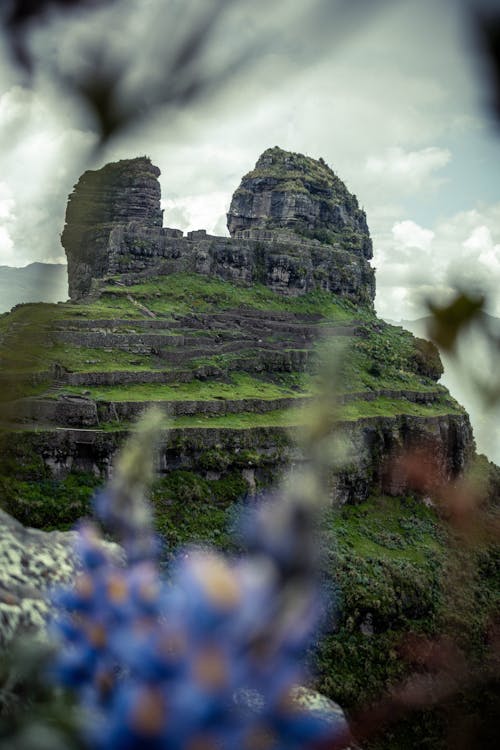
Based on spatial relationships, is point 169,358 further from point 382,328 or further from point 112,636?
point 112,636

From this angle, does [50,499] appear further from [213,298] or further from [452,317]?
[213,298]

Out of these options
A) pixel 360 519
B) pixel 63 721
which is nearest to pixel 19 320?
pixel 63 721

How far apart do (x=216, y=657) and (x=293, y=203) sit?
53348 millimetres

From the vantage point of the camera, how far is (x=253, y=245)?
4219cm

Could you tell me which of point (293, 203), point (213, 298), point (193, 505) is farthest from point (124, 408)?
point (293, 203)

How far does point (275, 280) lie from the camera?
42125 millimetres

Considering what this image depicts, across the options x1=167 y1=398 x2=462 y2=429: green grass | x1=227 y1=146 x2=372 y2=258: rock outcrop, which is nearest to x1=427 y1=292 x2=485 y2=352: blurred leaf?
x1=167 y1=398 x2=462 y2=429: green grass

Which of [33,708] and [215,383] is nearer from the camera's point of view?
[33,708]

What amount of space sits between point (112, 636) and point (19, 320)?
0.97 m

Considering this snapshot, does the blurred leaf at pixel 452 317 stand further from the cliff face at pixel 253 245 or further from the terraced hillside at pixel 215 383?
the cliff face at pixel 253 245

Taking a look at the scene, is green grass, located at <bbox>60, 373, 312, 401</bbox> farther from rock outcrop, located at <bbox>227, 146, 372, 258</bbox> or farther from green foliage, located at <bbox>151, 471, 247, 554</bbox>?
rock outcrop, located at <bbox>227, 146, 372, 258</bbox>

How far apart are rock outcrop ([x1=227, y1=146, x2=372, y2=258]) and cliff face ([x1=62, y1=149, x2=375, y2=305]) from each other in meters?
0.09

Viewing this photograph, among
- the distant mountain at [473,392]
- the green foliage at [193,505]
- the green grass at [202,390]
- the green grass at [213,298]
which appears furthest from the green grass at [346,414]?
the distant mountain at [473,392]

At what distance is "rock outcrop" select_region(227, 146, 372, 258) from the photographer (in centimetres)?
5269
